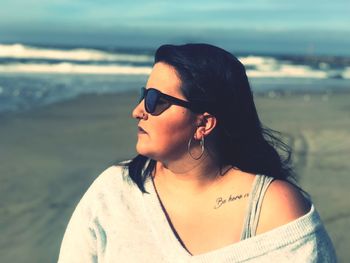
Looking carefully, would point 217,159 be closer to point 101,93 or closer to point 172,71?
point 172,71

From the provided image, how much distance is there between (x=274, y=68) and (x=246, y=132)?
3047cm

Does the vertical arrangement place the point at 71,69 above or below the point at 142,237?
below

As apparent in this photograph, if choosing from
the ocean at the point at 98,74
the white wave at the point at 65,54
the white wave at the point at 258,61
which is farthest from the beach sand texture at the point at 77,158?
the white wave at the point at 258,61

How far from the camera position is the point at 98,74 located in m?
25.8

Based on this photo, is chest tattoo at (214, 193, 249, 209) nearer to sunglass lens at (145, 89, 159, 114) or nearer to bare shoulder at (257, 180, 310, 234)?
bare shoulder at (257, 180, 310, 234)

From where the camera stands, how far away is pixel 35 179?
26.6 feet

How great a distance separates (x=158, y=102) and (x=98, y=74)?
77.3ft

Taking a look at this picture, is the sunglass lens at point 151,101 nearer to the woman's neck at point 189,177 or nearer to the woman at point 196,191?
the woman at point 196,191

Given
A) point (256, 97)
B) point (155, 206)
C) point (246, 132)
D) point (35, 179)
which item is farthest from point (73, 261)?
point (256, 97)

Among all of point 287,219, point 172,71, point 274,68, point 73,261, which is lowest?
point 274,68

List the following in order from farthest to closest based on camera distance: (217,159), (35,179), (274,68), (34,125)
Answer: (274,68) < (34,125) < (35,179) < (217,159)

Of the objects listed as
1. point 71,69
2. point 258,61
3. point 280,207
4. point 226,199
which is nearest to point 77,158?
point 226,199

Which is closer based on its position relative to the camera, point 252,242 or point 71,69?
point 252,242

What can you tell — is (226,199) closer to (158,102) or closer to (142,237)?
(142,237)
